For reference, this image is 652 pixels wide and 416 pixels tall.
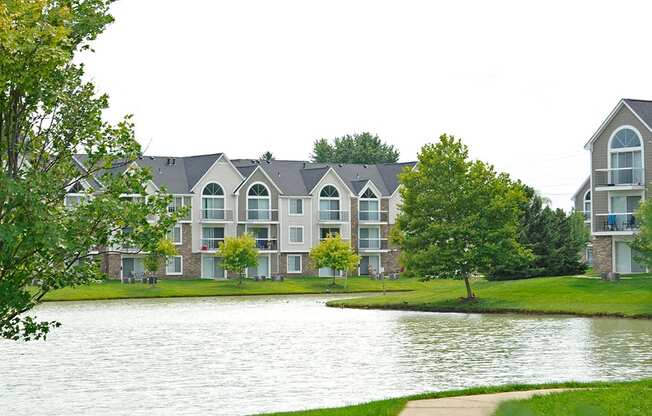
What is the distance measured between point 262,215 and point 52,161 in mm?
72720

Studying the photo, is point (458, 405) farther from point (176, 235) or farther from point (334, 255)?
point (176, 235)

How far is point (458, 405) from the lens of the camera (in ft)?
49.9

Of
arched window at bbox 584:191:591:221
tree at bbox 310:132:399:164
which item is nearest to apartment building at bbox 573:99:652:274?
arched window at bbox 584:191:591:221

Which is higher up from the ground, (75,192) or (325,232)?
(325,232)

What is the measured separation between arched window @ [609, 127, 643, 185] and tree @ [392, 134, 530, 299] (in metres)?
8.32

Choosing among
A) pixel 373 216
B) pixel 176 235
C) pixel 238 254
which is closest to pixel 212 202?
pixel 176 235

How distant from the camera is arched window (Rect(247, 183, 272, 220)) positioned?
294 feet

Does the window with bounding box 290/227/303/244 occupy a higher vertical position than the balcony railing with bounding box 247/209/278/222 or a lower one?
lower

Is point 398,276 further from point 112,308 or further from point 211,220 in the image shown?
point 112,308

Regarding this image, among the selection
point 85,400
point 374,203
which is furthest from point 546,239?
point 85,400

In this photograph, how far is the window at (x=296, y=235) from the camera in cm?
9121

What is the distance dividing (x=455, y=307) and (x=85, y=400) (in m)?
32.8

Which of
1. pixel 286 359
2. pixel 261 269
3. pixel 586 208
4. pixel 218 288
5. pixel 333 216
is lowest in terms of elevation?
pixel 286 359

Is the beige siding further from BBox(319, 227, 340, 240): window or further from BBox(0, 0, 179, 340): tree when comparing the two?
BBox(0, 0, 179, 340): tree
